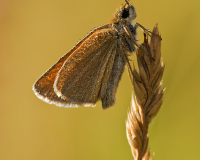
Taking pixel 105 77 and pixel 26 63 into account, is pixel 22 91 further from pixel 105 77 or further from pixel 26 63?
pixel 105 77

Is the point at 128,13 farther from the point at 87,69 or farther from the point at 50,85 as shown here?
the point at 50,85

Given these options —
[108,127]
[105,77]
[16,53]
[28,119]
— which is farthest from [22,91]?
[105,77]

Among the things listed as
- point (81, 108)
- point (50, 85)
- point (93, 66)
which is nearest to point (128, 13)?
point (93, 66)

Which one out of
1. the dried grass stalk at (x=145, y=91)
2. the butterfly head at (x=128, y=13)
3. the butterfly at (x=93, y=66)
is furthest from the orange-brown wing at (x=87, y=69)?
the dried grass stalk at (x=145, y=91)

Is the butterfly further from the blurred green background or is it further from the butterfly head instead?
the blurred green background

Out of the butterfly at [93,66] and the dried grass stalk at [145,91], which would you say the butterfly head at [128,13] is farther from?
the dried grass stalk at [145,91]
